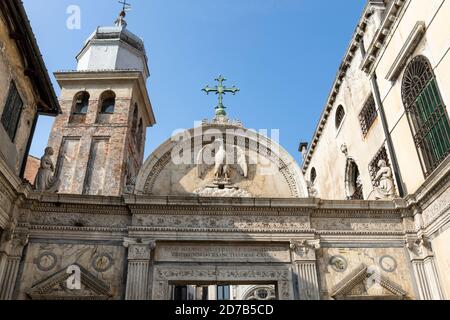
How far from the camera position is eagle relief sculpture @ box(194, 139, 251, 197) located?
12570mm

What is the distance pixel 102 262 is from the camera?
11219 millimetres

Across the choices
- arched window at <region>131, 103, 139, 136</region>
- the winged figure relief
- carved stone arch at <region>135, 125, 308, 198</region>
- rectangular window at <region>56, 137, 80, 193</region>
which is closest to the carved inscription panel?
carved stone arch at <region>135, 125, 308, 198</region>

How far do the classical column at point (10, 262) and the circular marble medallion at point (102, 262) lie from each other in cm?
191

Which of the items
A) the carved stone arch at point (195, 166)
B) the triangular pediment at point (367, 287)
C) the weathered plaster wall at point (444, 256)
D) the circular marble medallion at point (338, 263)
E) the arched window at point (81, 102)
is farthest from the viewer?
the arched window at point (81, 102)

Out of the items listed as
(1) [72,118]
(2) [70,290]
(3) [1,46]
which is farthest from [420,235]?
(1) [72,118]

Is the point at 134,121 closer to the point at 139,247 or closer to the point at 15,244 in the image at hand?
A: the point at 15,244

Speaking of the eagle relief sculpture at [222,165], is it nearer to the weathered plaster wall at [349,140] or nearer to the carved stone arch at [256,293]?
the weathered plaster wall at [349,140]

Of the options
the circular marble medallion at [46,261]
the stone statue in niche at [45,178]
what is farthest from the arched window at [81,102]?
the circular marble medallion at [46,261]

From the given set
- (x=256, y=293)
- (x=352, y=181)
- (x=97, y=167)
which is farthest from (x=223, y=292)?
(x=352, y=181)

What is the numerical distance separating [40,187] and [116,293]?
12.6 ft

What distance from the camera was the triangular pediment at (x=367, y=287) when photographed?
11156 millimetres

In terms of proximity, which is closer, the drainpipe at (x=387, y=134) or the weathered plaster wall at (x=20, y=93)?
the weathered plaster wall at (x=20, y=93)

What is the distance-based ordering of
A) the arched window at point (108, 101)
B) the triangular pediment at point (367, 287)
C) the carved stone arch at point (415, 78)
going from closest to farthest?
the triangular pediment at point (367, 287) → the carved stone arch at point (415, 78) → the arched window at point (108, 101)

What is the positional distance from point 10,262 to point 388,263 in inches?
399
